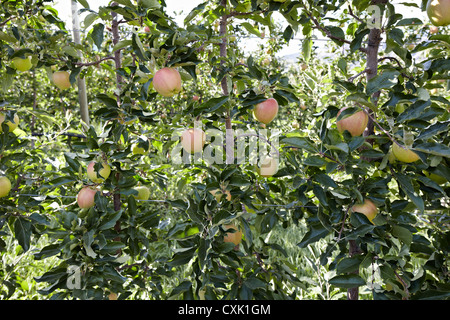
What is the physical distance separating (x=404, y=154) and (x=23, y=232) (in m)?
1.32

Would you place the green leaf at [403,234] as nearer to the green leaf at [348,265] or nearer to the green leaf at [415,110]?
the green leaf at [348,265]

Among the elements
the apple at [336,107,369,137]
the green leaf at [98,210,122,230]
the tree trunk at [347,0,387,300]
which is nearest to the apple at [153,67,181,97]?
the green leaf at [98,210,122,230]

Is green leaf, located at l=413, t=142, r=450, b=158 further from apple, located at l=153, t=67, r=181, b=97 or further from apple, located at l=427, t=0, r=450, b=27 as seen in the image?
apple, located at l=153, t=67, r=181, b=97

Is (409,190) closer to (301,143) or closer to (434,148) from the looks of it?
(434,148)

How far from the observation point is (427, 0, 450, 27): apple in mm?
1025

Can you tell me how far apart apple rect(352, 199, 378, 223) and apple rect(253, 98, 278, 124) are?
0.43 metres

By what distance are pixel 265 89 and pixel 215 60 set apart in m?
0.25

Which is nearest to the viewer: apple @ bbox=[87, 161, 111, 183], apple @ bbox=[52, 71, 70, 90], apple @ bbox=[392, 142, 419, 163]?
apple @ bbox=[392, 142, 419, 163]

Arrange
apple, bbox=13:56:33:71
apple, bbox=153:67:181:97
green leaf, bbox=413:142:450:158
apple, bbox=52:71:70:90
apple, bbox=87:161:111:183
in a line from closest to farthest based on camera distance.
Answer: green leaf, bbox=413:142:450:158 < apple, bbox=153:67:181:97 < apple, bbox=87:161:111:183 < apple, bbox=13:56:33:71 < apple, bbox=52:71:70:90

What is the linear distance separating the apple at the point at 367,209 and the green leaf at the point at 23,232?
115 centimetres

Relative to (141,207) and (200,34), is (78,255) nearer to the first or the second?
(141,207)

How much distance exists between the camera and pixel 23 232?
1284 mm

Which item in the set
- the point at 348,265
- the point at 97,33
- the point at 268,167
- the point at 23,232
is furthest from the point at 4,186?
the point at 348,265

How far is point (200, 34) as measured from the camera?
3.46ft
